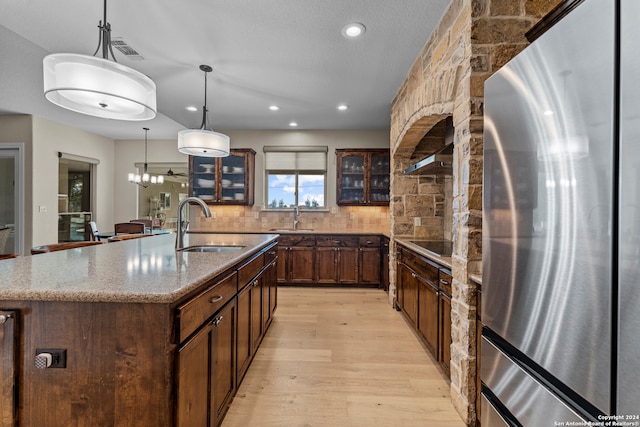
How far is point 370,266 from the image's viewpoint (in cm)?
468

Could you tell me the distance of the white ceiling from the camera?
6.97 ft

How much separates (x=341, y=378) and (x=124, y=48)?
3.35 meters

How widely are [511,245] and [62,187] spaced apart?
25.5ft

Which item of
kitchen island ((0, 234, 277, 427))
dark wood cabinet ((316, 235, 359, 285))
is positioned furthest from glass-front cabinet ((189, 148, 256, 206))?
kitchen island ((0, 234, 277, 427))

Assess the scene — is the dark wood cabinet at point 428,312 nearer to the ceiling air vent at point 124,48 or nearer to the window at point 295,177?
the window at point 295,177

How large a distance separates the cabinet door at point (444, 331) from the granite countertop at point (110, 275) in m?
1.44

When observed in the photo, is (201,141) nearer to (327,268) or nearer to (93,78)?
(93,78)

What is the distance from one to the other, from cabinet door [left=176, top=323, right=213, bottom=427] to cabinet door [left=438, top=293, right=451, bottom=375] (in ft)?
5.11

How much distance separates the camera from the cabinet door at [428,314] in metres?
2.27

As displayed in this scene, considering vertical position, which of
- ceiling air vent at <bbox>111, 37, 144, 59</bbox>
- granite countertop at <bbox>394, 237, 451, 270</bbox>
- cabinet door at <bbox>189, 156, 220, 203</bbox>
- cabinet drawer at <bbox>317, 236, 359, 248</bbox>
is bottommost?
cabinet drawer at <bbox>317, 236, 359, 248</bbox>

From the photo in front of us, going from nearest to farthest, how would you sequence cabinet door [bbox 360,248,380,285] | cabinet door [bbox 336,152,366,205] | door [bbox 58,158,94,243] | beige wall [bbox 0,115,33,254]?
1. cabinet door [bbox 360,248,380,285]
2. beige wall [bbox 0,115,33,254]
3. cabinet door [bbox 336,152,366,205]
4. door [bbox 58,158,94,243]

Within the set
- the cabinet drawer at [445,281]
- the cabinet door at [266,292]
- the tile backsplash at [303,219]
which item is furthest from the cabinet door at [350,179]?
the cabinet drawer at [445,281]

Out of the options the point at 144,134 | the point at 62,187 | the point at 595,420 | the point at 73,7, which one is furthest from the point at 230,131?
the point at 595,420

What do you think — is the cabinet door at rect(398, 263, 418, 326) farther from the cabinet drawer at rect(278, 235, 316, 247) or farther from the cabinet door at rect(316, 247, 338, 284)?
the cabinet drawer at rect(278, 235, 316, 247)
